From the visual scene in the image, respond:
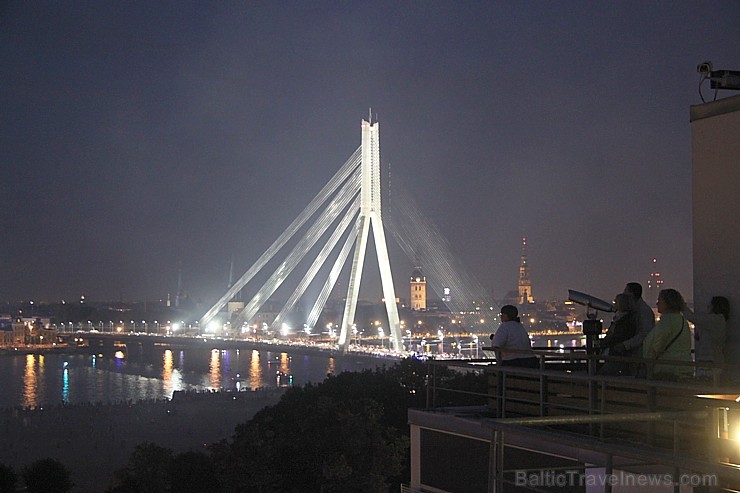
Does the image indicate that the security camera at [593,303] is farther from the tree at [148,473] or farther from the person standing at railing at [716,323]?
the tree at [148,473]

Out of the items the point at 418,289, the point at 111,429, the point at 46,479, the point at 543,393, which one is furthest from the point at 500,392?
the point at 418,289

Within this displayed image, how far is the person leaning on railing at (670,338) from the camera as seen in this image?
3332 mm

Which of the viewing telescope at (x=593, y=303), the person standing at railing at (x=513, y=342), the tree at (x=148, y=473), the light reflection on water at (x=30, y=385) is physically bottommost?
the light reflection on water at (x=30, y=385)

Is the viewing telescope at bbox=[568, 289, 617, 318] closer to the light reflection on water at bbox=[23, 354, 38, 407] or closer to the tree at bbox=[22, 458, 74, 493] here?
the tree at bbox=[22, 458, 74, 493]

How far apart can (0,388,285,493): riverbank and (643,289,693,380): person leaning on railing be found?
63.8ft

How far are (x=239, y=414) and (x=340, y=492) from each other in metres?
22.8

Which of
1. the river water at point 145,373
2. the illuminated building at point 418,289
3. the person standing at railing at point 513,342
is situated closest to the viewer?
the person standing at railing at point 513,342

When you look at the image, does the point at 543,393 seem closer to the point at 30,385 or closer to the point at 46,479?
the point at 46,479

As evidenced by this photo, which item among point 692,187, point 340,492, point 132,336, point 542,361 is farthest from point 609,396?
point 132,336

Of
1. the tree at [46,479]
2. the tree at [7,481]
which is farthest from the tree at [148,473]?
the tree at [7,481]

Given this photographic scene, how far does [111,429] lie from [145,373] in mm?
28418

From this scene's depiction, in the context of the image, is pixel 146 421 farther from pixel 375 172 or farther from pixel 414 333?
pixel 414 333

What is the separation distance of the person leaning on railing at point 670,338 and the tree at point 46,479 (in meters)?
16.5

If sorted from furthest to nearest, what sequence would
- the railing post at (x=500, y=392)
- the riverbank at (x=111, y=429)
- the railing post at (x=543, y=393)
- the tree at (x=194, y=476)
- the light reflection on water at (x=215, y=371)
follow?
the light reflection on water at (x=215, y=371)
the riverbank at (x=111, y=429)
the tree at (x=194, y=476)
the railing post at (x=500, y=392)
the railing post at (x=543, y=393)
